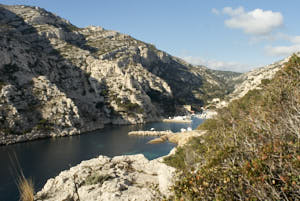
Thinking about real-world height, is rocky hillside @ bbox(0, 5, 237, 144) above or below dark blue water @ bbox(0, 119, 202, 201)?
above

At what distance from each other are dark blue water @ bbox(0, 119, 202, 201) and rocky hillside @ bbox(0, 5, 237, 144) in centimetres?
1026

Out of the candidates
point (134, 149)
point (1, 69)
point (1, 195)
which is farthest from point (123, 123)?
point (1, 195)

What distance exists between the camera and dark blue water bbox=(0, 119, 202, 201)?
123 ft

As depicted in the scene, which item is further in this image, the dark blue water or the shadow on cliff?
the shadow on cliff

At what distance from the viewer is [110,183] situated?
15523 millimetres

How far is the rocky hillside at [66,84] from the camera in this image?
245 ft

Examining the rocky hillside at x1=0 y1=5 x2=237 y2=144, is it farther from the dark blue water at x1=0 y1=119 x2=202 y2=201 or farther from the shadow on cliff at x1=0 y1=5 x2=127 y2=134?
the dark blue water at x1=0 y1=119 x2=202 y2=201

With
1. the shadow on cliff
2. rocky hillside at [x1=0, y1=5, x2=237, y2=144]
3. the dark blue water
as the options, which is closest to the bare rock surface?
the dark blue water

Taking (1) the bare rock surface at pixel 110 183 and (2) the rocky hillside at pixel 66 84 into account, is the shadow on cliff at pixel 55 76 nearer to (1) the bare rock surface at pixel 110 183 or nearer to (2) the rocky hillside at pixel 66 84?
(2) the rocky hillside at pixel 66 84

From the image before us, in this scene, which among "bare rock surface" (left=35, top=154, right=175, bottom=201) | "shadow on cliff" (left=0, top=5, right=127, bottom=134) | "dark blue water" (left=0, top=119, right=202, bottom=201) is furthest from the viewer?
"shadow on cliff" (left=0, top=5, right=127, bottom=134)

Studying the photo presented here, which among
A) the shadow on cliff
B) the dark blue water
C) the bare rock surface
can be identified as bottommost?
the dark blue water

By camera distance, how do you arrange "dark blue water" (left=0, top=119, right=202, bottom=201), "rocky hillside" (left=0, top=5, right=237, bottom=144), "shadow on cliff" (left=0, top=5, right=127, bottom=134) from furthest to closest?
"shadow on cliff" (left=0, top=5, right=127, bottom=134) < "rocky hillside" (left=0, top=5, right=237, bottom=144) < "dark blue water" (left=0, top=119, right=202, bottom=201)

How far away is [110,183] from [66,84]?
341 ft

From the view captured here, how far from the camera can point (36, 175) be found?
126ft
